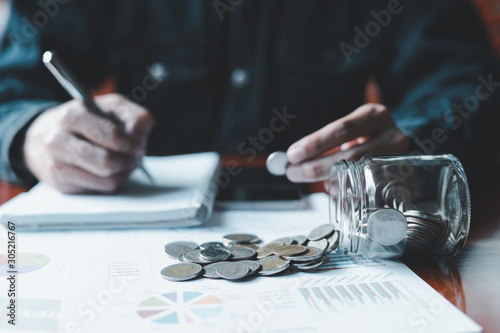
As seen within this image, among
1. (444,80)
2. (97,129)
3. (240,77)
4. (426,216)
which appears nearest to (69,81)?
(97,129)

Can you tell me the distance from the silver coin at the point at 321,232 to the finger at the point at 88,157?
0.35 meters

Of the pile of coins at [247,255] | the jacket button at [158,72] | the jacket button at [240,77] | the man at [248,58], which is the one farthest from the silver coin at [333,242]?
the jacket button at [158,72]

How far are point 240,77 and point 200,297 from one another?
3.16 ft

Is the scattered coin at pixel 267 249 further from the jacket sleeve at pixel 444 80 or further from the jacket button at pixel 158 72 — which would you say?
the jacket button at pixel 158 72

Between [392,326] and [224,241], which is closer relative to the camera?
[392,326]

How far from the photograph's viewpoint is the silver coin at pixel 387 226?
49 cm

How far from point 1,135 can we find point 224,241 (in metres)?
0.57

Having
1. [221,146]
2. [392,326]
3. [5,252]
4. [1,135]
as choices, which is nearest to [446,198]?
[392,326]

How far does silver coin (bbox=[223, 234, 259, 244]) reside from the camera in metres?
0.58

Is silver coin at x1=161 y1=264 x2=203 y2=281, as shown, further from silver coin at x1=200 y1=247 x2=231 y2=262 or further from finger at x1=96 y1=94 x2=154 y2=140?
finger at x1=96 y1=94 x2=154 y2=140

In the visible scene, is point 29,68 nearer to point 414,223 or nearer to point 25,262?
Result: point 25,262

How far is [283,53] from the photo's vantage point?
134cm

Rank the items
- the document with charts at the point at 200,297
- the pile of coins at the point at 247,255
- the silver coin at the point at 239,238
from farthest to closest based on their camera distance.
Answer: the silver coin at the point at 239,238 < the pile of coins at the point at 247,255 < the document with charts at the point at 200,297

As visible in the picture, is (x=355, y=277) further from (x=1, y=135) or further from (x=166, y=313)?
(x=1, y=135)
